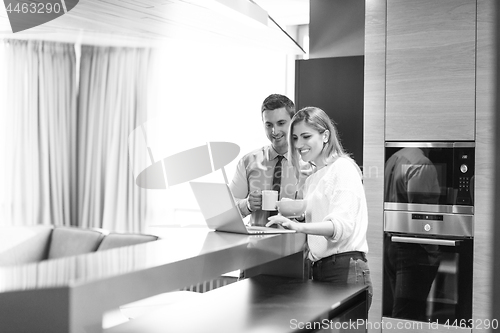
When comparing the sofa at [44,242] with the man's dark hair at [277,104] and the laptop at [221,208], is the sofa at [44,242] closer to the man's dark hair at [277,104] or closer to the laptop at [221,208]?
the man's dark hair at [277,104]

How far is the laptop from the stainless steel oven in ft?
4.71

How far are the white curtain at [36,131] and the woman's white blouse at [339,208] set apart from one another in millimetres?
4026

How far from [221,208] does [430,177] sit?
1.80 meters

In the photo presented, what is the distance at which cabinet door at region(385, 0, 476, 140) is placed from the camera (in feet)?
10.6

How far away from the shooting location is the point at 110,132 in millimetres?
5715

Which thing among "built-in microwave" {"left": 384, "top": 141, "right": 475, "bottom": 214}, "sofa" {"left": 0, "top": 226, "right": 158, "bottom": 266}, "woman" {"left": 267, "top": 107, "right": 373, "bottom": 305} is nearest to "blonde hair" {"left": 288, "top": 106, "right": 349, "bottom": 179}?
"woman" {"left": 267, "top": 107, "right": 373, "bottom": 305}

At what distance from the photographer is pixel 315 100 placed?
388 centimetres

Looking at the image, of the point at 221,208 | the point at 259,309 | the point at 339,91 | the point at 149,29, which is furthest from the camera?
the point at 149,29

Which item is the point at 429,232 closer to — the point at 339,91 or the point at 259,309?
the point at 339,91

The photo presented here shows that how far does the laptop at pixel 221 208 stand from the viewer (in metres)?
1.98

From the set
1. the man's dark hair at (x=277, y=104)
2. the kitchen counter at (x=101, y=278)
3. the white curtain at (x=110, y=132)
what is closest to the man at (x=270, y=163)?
the man's dark hair at (x=277, y=104)

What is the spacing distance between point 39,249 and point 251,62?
2395mm

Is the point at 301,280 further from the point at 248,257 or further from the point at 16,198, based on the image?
the point at 16,198

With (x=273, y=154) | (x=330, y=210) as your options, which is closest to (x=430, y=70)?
(x=273, y=154)
